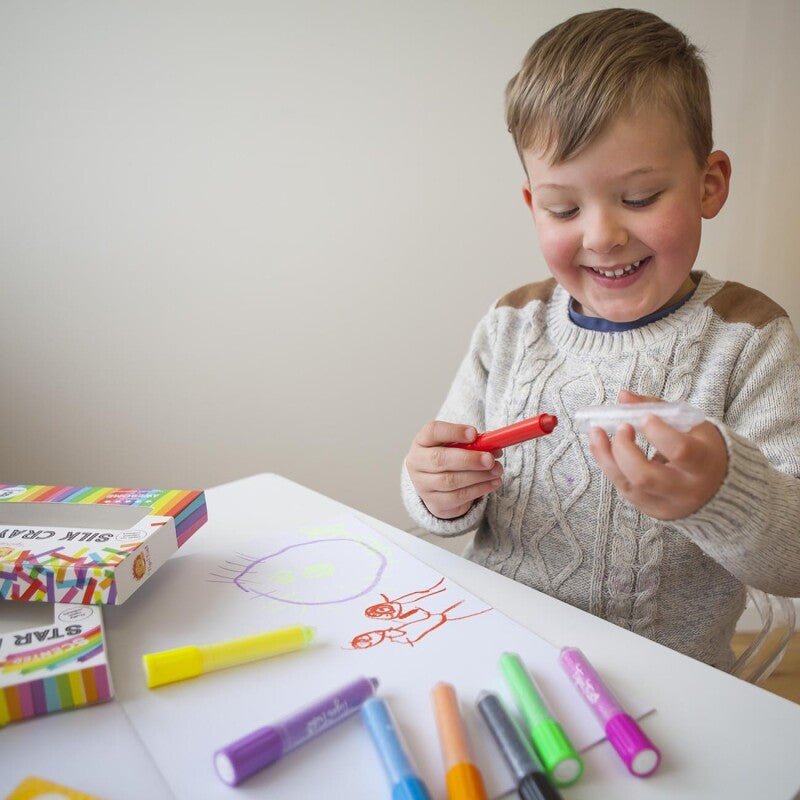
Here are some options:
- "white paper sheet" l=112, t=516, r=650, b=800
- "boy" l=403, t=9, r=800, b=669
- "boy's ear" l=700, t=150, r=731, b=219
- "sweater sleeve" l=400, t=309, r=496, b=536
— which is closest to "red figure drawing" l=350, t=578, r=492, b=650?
"white paper sheet" l=112, t=516, r=650, b=800

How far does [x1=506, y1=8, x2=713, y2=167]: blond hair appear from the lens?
545mm

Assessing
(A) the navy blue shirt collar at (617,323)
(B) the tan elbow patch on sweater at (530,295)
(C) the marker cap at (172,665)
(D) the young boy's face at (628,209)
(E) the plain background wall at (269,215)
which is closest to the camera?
(C) the marker cap at (172,665)

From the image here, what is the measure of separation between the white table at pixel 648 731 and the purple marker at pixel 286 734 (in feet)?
0.11

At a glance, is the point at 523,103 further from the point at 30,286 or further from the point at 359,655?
the point at 30,286

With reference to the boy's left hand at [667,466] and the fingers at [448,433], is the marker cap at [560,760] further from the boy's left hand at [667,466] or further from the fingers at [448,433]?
the fingers at [448,433]

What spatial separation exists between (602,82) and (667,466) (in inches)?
12.5

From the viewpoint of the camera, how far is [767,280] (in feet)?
3.16

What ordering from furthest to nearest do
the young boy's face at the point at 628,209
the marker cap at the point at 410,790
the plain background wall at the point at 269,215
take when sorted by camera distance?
the plain background wall at the point at 269,215 → the young boy's face at the point at 628,209 → the marker cap at the point at 410,790

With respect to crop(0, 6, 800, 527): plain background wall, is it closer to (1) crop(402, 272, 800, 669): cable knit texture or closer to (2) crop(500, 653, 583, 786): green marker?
(1) crop(402, 272, 800, 669): cable knit texture

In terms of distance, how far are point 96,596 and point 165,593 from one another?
0.21ft

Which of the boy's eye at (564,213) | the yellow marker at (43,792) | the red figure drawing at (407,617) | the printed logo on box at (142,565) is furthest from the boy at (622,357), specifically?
the yellow marker at (43,792)

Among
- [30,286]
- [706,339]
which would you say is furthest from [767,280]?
[30,286]

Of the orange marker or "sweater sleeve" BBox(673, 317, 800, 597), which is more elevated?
"sweater sleeve" BBox(673, 317, 800, 597)

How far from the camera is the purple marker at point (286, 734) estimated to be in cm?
33
